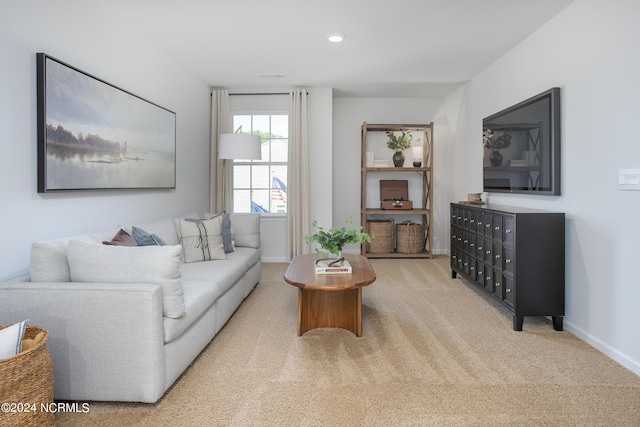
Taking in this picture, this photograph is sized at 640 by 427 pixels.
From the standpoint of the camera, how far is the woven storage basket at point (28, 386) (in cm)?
145

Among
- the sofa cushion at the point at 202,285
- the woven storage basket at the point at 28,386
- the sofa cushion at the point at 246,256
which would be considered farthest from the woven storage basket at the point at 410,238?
the woven storage basket at the point at 28,386

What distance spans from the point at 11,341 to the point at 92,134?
1.69 metres

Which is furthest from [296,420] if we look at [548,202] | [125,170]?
[548,202]

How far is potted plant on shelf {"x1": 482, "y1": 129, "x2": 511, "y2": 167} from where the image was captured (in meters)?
3.80

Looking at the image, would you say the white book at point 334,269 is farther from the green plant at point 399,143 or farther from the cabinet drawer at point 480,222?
the green plant at point 399,143

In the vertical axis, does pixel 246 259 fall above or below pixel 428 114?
below

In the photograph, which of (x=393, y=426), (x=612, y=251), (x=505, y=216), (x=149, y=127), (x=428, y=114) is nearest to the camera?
(x=393, y=426)

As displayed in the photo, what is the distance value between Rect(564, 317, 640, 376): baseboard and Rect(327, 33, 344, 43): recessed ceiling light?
3.01 metres

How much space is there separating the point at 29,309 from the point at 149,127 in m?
2.16

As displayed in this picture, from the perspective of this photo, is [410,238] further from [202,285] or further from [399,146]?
[202,285]

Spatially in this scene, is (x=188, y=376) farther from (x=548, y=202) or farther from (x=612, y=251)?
(x=548, y=202)

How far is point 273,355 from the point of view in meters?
2.54

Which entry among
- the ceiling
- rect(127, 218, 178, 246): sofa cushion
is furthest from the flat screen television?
rect(127, 218, 178, 246): sofa cushion

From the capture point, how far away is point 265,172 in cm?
579
